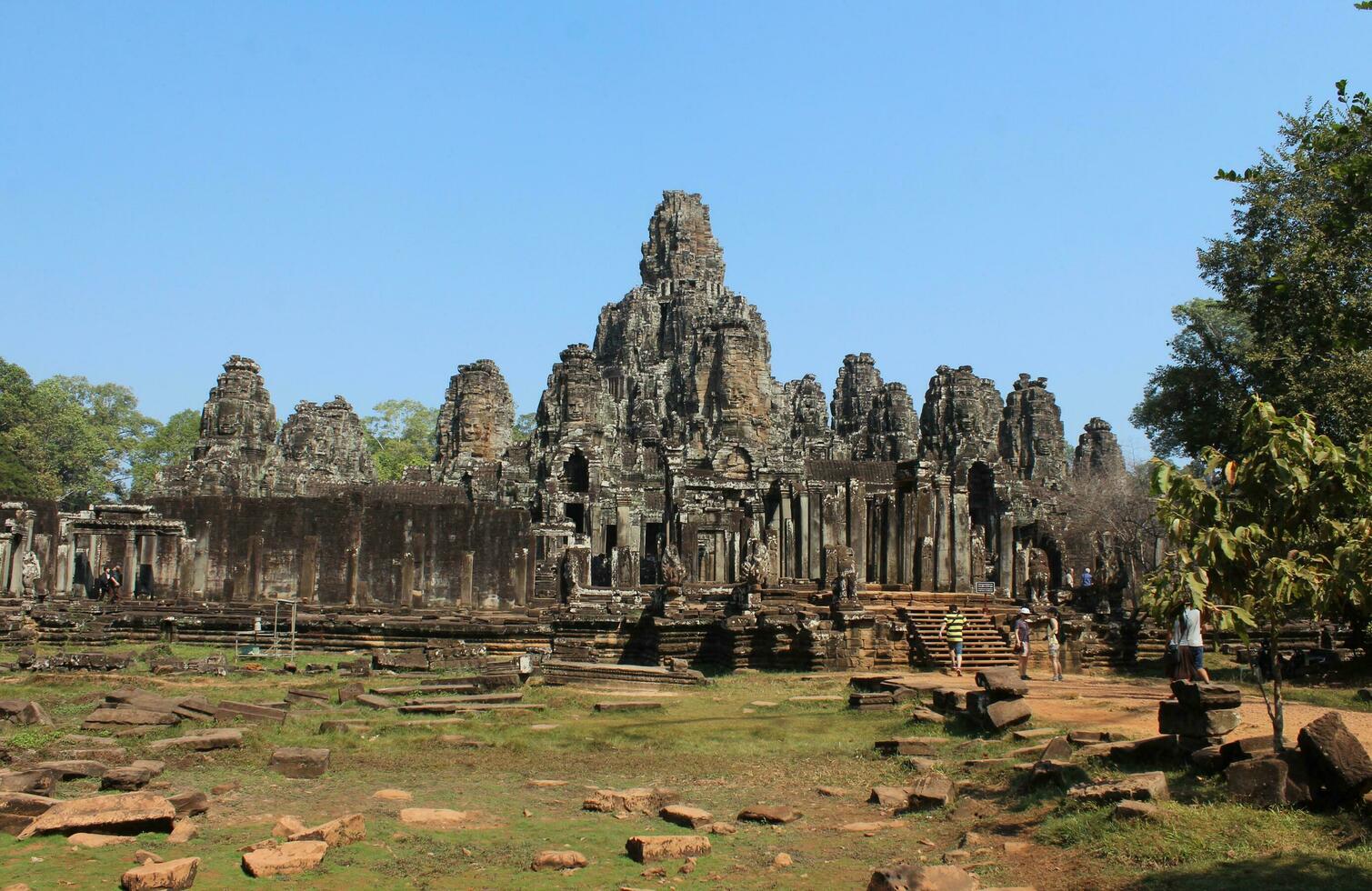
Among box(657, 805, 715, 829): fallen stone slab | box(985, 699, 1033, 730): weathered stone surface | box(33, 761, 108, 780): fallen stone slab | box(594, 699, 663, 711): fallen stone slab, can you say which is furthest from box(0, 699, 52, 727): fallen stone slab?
box(985, 699, 1033, 730): weathered stone surface

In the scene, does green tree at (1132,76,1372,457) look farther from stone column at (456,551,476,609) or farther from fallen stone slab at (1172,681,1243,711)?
stone column at (456,551,476,609)

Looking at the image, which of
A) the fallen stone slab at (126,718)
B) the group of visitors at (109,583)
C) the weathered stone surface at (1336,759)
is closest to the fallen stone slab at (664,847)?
the weathered stone surface at (1336,759)

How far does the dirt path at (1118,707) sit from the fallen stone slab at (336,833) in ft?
26.3

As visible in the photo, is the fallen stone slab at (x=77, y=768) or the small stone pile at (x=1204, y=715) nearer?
the small stone pile at (x=1204, y=715)

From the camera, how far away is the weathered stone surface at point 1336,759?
853cm

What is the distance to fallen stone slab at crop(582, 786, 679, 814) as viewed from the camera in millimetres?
10211

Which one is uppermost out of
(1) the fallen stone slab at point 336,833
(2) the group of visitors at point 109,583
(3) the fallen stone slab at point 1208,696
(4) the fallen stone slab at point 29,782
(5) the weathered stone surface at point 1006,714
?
(2) the group of visitors at point 109,583

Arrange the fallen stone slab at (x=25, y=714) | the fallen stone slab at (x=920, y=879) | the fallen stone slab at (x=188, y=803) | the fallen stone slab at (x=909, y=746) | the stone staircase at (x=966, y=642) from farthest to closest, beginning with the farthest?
the stone staircase at (x=966, y=642) < the fallen stone slab at (x=25, y=714) < the fallen stone slab at (x=909, y=746) < the fallen stone slab at (x=188, y=803) < the fallen stone slab at (x=920, y=879)

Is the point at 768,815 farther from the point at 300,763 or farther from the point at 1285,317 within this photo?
the point at 1285,317

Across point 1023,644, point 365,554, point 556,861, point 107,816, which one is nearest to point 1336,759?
point 556,861

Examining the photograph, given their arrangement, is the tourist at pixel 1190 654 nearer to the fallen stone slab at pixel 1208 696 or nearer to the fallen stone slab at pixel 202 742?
the fallen stone slab at pixel 1208 696

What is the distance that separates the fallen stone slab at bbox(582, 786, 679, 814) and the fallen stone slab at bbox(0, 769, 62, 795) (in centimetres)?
430

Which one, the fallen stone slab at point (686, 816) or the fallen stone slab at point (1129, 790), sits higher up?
the fallen stone slab at point (1129, 790)

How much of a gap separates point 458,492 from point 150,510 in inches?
525
